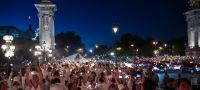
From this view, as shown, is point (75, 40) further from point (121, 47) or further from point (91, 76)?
point (91, 76)

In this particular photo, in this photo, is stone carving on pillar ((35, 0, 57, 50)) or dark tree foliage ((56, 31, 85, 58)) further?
dark tree foliage ((56, 31, 85, 58))

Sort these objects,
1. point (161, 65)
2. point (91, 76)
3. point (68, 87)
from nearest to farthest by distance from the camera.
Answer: point (68, 87) → point (91, 76) → point (161, 65)

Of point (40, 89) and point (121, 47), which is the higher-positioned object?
point (121, 47)

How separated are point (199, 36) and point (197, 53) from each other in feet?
60.7

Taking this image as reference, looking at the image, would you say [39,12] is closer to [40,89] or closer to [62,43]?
[62,43]

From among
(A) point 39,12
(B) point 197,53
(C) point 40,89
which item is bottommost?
(C) point 40,89

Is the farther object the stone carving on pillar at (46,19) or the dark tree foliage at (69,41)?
the dark tree foliage at (69,41)

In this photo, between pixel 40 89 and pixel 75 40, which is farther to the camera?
pixel 75 40

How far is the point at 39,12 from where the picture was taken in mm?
121312

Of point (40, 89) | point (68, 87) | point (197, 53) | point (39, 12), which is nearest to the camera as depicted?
point (68, 87)

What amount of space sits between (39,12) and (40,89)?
104m

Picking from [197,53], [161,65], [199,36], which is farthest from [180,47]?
[161,65]

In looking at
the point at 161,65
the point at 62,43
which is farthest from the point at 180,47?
the point at 161,65

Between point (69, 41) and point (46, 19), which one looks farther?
point (69, 41)
